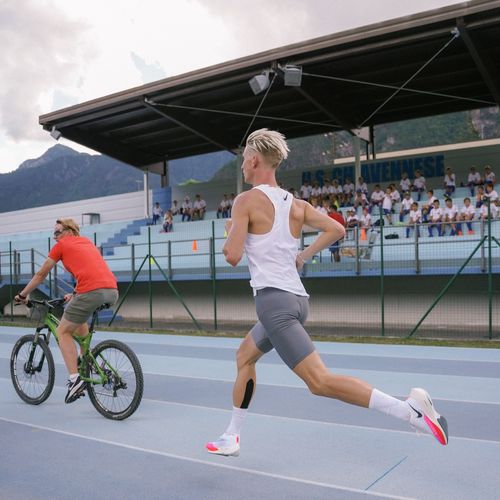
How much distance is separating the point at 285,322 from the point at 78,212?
98.1 ft

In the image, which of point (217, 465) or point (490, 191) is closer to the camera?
point (217, 465)

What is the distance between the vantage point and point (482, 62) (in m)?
17.0

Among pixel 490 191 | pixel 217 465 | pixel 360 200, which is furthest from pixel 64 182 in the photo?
pixel 217 465

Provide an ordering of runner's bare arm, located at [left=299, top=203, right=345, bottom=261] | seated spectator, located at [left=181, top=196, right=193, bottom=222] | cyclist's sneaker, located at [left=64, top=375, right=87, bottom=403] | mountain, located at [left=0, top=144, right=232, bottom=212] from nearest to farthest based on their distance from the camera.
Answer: runner's bare arm, located at [left=299, top=203, right=345, bottom=261] → cyclist's sneaker, located at [left=64, top=375, right=87, bottom=403] → seated spectator, located at [left=181, top=196, right=193, bottom=222] → mountain, located at [left=0, top=144, right=232, bottom=212]

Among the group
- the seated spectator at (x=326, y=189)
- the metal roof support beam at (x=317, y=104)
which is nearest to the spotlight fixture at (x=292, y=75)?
the metal roof support beam at (x=317, y=104)

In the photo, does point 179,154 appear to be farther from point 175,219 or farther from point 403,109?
point 403,109

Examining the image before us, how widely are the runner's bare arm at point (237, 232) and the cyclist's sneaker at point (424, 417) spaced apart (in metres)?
1.28

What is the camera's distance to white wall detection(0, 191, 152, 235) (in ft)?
99.1

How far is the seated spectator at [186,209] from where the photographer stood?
24.9m

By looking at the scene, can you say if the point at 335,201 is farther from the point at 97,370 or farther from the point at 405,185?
the point at 97,370

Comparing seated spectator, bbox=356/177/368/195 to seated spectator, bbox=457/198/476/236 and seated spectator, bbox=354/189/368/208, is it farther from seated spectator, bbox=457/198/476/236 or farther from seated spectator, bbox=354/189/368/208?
seated spectator, bbox=457/198/476/236

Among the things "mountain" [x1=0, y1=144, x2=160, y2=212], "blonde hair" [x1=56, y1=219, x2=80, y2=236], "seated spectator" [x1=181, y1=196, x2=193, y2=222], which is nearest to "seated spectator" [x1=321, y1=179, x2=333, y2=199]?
"seated spectator" [x1=181, y1=196, x2=193, y2=222]

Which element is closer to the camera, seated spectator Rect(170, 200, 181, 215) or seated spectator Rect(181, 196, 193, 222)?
seated spectator Rect(181, 196, 193, 222)

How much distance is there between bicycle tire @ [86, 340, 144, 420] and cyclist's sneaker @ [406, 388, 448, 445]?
2.64m
